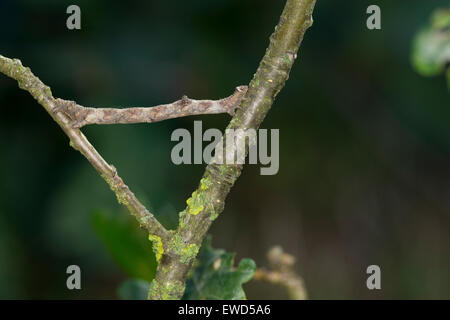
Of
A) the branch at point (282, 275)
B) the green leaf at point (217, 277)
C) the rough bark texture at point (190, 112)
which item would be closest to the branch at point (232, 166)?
the rough bark texture at point (190, 112)

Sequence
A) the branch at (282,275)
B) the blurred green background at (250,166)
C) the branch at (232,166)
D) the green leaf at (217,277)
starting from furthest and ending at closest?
the blurred green background at (250,166), the branch at (282,275), the green leaf at (217,277), the branch at (232,166)

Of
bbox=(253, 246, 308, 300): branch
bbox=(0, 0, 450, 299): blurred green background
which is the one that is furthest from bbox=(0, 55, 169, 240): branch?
bbox=(0, 0, 450, 299): blurred green background

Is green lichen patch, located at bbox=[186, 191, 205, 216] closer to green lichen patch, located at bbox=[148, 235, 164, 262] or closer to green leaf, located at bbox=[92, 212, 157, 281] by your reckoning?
green lichen patch, located at bbox=[148, 235, 164, 262]

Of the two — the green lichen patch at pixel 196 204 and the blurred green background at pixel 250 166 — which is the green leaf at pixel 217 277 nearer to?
the green lichen patch at pixel 196 204

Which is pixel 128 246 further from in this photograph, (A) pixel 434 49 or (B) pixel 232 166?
(A) pixel 434 49

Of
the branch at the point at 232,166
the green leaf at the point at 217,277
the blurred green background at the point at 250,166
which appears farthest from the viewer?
the blurred green background at the point at 250,166

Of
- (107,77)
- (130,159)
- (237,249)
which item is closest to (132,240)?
(130,159)

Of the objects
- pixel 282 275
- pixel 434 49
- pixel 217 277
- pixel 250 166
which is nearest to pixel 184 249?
pixel 217 277
